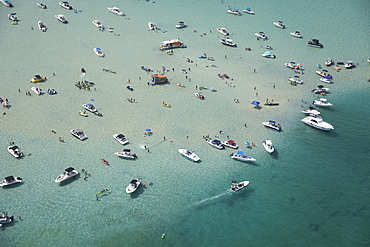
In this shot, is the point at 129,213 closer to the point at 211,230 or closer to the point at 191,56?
the point at 211,230

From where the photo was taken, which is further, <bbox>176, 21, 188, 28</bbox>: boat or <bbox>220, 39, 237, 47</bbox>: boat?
<bbox>176, 21, 188, 28</bbox>: boat

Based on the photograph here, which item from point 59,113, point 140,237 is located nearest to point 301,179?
point 140,237

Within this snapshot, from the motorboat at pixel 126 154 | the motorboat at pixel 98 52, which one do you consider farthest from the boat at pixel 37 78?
the motorboat at pixel 126 154

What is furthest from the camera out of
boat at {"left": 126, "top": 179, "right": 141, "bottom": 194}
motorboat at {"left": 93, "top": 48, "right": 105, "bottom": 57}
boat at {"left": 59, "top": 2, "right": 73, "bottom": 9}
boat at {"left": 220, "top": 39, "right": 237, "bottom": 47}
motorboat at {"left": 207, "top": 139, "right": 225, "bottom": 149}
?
boat at {"left": 59, "top": 2, "right": 73, "bottom": 9}

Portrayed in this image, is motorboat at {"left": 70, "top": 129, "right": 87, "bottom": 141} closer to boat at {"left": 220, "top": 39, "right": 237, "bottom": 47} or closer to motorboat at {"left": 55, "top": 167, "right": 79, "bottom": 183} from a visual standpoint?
motorboat at {"left": 55, "top": 167, "right": 79, "bottom": 183}

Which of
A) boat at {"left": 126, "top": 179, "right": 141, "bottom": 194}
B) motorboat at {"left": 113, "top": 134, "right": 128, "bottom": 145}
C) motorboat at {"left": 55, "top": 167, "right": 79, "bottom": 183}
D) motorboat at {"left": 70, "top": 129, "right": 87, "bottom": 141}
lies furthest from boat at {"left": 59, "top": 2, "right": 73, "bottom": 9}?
boat at {"left": 126, "top": 179, "right": 141, "bottom": 194}

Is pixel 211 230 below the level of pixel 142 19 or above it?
below

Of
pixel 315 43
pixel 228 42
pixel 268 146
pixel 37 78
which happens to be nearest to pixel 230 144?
pixel 268 146
